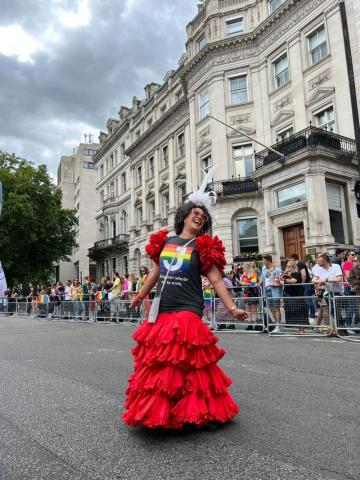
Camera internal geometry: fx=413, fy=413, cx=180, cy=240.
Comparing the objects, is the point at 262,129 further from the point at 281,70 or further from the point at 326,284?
the point at 326,284

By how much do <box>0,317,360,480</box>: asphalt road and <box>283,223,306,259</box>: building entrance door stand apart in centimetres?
1462

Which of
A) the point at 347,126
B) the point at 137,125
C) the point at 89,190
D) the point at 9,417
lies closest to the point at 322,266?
the point at 9,417

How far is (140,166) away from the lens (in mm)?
39250

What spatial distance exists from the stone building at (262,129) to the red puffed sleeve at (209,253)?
36.3ft

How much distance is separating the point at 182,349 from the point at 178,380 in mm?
226

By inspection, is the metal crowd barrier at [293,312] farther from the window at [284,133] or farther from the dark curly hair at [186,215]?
the window at [284,133]

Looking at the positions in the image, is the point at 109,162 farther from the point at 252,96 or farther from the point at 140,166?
the point at 252,96

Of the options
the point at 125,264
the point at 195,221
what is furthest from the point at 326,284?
the point at 125,264

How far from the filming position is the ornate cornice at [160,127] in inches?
1260

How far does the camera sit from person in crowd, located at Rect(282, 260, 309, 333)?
9.48 m

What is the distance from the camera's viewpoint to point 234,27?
88.9 feet

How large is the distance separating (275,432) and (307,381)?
6.33ft

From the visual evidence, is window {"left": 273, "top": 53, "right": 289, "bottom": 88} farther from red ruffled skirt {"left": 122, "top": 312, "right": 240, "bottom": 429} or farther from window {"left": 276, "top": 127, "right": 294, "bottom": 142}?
red ruffled skirt {"left": 122, "top": 312, "right": 240, "bottom": 429}

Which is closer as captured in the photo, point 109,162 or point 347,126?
point 347,126
